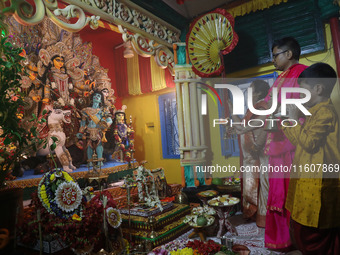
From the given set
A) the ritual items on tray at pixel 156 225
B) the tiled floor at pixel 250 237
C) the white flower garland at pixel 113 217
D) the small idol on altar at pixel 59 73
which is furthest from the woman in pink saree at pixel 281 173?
the small idol on altar at pixel 59 73

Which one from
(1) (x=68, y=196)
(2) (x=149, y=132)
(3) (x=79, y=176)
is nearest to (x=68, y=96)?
(3) (x=79, y=176)

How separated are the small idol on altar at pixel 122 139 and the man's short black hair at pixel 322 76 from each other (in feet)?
15.9

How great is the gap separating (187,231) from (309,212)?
1832mm

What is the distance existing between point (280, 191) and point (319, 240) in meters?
0.57

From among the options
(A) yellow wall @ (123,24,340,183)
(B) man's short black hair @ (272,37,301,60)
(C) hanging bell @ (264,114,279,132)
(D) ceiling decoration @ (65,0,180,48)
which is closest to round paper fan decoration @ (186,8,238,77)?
(D) ceiling decoration @ (65,0,180,48)

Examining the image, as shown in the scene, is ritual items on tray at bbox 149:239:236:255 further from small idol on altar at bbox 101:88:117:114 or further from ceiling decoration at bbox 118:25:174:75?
small idol on altar at bbox 101:88:117:114

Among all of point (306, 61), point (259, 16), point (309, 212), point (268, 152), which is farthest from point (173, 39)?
point (309, 212)

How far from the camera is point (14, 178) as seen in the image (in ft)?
14.2

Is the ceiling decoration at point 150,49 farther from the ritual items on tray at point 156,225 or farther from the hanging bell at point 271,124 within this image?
the ritual items on tray at point 156,225

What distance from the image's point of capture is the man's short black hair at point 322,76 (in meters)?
2.08

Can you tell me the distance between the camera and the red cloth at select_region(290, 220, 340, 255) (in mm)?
2094

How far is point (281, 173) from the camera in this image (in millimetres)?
2627

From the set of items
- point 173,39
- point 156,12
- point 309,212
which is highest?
point 156,12

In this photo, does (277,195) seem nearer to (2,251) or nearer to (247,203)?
(247,203)
